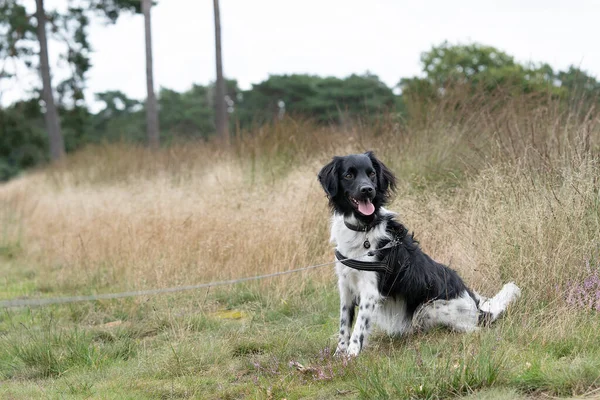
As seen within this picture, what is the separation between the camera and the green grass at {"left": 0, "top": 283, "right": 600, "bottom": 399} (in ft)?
10.8

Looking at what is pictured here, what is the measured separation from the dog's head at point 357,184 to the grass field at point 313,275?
0.95 meters

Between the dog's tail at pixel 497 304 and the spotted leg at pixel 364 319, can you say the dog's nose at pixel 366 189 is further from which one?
the dog's tail at pixel 497 304

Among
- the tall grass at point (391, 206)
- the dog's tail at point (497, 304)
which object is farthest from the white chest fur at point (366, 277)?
the tall grass at point (391, 206)

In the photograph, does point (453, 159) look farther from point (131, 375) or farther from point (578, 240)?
point (131, 375)

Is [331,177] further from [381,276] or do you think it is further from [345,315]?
[345,315]

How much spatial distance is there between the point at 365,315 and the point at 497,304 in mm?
947

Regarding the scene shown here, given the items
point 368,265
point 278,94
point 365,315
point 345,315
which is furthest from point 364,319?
point 278,94

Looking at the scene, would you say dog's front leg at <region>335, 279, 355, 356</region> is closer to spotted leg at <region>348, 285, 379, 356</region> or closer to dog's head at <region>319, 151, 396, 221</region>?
spotted leg at <region>348, 285, 379, 356</region>

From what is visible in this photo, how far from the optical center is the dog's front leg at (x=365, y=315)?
166 inches

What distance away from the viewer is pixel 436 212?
6.27 metres

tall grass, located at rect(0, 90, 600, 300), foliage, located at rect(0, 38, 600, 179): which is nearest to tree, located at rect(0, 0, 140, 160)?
foliage, located at rect(0, 38, 600, 179)

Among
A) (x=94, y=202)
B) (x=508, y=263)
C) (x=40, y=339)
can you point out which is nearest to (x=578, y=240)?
(x=508, y=263)

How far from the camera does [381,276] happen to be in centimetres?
430

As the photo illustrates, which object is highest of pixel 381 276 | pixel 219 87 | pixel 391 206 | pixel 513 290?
pixel 219 87
